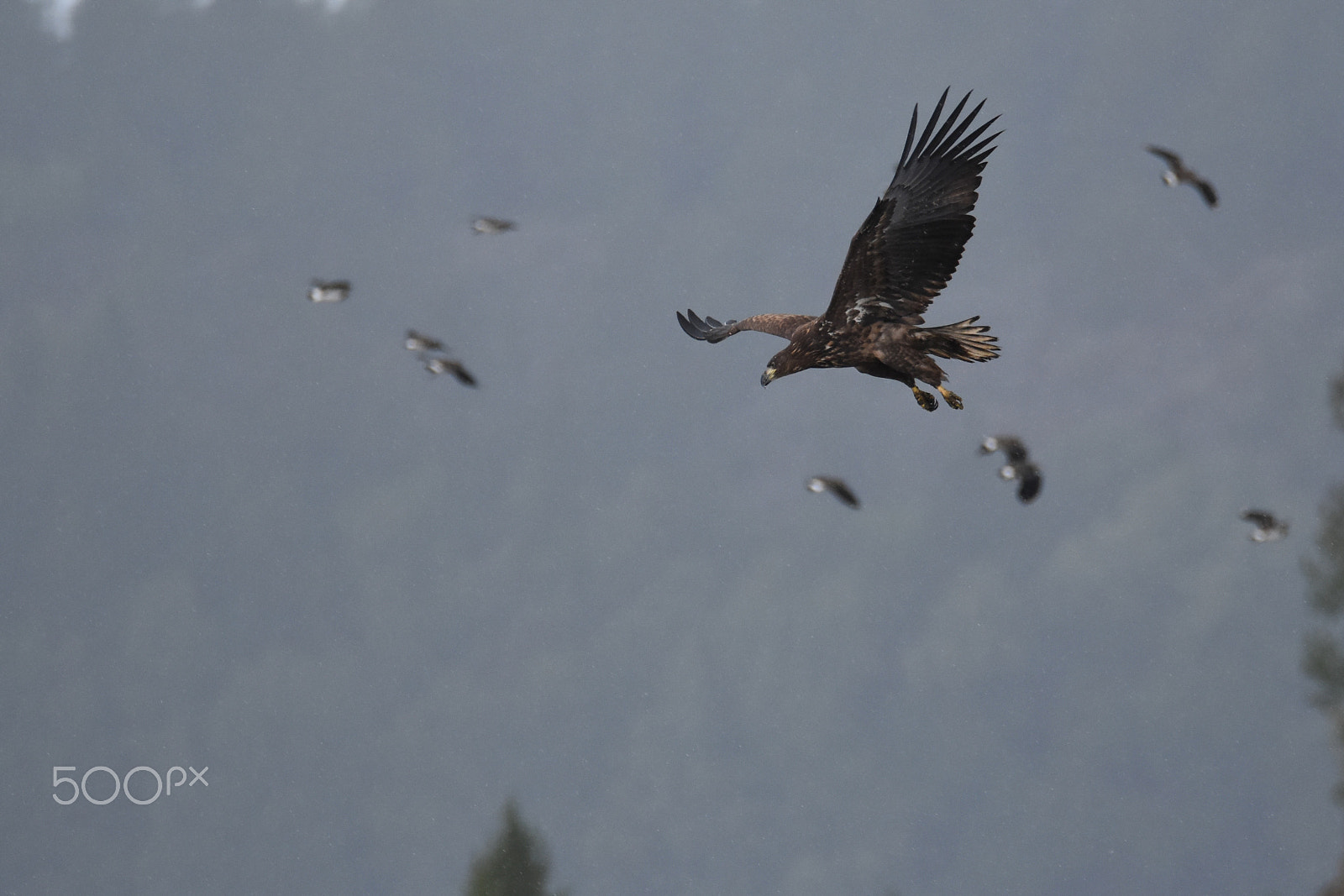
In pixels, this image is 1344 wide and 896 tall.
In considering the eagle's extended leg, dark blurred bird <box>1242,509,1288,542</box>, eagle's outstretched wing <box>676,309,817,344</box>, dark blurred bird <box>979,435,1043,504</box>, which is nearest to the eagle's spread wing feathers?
dark blurred bird <box>1242,509,1288,542</box>

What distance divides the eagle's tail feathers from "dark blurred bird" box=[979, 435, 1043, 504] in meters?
1.94

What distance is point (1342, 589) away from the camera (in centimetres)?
5078

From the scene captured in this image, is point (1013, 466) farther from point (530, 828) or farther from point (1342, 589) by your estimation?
point (1342, 589)

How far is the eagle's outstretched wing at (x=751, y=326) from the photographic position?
16.1 metres

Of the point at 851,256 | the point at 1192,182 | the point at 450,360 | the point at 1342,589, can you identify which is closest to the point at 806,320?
the point at 851,256

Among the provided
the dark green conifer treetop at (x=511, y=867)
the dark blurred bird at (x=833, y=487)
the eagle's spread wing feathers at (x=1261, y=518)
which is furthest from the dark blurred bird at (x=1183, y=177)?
the dark green conifer treetop at (x=511, y=867)

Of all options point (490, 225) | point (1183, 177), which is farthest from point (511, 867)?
point (1183, 177)

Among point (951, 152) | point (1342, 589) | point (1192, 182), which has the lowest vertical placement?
point (951, 152)

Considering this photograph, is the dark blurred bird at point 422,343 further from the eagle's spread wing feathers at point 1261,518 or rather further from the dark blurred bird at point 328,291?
the eagle's spread wing feathers at point 1261,518

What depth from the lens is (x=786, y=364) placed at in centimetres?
1424

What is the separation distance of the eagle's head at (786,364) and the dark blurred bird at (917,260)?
574 millimetres

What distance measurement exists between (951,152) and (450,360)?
6.08 m

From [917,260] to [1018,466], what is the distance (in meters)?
3.83

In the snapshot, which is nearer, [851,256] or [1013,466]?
[851,256]
